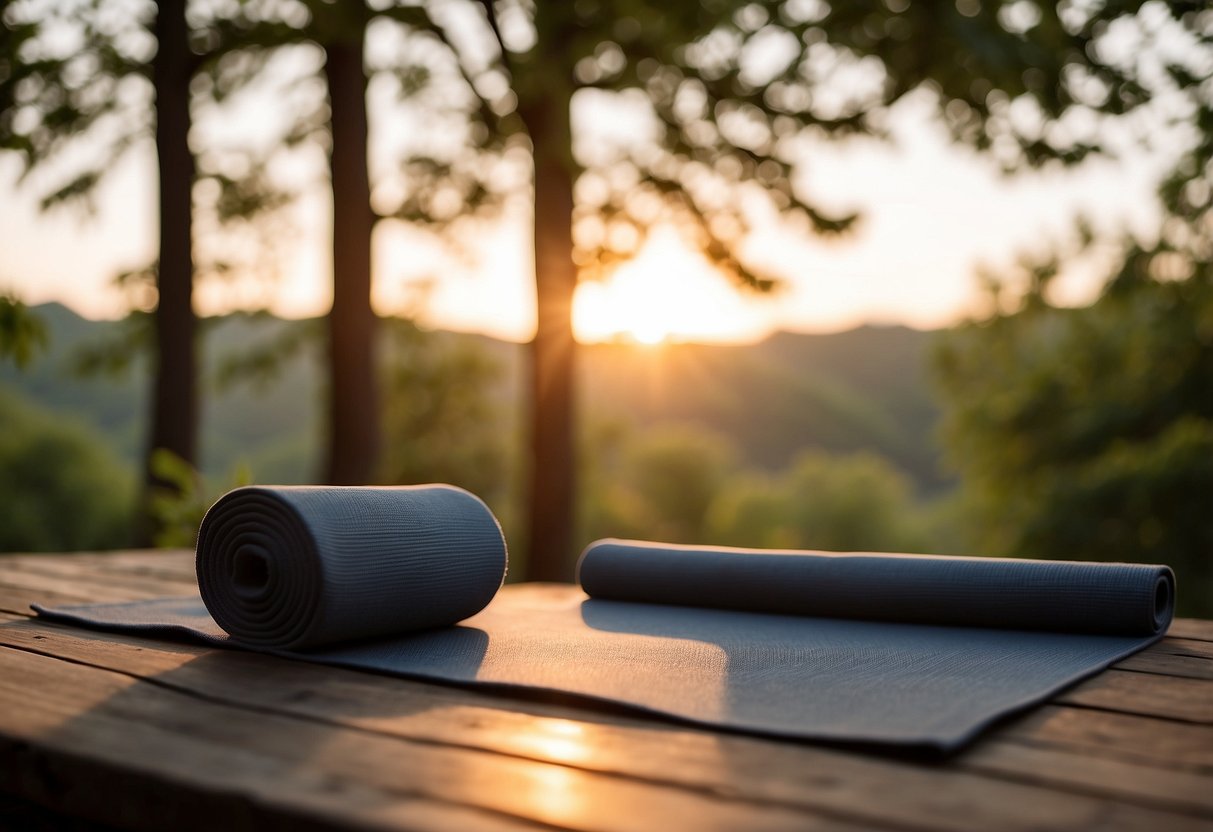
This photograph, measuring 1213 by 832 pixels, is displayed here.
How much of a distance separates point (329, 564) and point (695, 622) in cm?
86

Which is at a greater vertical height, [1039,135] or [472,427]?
[1039,135]

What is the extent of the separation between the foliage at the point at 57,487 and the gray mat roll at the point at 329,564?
2228 centimetres

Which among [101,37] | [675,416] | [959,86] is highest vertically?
[101,37]

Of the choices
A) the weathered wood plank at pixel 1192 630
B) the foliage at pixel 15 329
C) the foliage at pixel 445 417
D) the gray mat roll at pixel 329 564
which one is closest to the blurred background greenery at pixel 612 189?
the foliage at pixel 15 329

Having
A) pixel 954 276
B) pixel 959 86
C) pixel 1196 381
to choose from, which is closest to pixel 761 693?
pixel 959 86

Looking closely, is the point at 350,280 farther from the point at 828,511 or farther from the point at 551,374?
the point at 828,511

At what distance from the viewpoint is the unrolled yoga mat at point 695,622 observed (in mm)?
1484

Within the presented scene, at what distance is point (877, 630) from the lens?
2.21m

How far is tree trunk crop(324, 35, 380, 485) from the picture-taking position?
6.99 m

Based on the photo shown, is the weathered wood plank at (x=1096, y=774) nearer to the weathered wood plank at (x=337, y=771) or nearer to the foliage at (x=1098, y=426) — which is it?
the weathered wood plank at (x=337, y=771)

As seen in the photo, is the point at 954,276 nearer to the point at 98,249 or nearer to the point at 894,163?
the point at 894,163

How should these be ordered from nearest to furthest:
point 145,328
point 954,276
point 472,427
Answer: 1. point 145,328
2. point 954,276
3. point 472,427

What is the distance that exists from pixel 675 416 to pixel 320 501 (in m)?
44.5

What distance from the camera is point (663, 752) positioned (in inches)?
48.4
